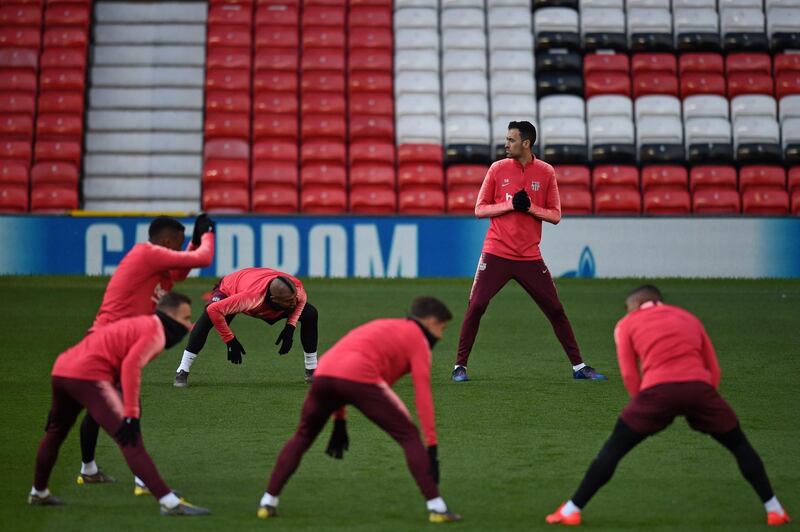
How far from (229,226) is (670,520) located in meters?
14.3

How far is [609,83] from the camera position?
23.6 m

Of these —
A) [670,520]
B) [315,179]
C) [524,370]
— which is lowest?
[670,520]

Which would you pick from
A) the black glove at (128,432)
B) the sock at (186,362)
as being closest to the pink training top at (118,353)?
the black glove at (128,432)

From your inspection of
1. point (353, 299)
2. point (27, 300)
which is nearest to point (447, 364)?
point (353, 299)

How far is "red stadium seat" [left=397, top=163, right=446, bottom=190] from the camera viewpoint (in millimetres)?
21781

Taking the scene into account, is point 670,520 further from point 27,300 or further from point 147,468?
point 27,300

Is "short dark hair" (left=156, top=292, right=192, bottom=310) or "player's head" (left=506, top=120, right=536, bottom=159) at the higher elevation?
"player's head" (left=506, top=120, right=536, bottom=159)

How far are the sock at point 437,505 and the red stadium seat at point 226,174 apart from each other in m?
16.2

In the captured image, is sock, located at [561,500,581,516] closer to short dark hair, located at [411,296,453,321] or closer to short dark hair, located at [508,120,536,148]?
short dark hair, located at [411,296,453,321]

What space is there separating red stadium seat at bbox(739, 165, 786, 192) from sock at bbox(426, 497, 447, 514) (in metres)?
17.0

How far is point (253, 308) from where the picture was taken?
33.2 feet

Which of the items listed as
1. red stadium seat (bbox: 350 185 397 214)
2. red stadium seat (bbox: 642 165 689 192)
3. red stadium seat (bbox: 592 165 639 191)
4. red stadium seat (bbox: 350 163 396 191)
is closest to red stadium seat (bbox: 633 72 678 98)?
red stadium seat (bbox: 642 165 689 192)

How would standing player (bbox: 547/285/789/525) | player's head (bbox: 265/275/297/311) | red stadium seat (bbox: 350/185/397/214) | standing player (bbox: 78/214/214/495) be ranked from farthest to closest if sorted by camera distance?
red stadium seat (bbox: 350/185/397/214) < player's head (bbox: 265/275/297/311) < standing player (bbox: 78/214/214/495) < standing player (bbox: 547/285/789/525)

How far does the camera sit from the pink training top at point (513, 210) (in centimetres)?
1037
